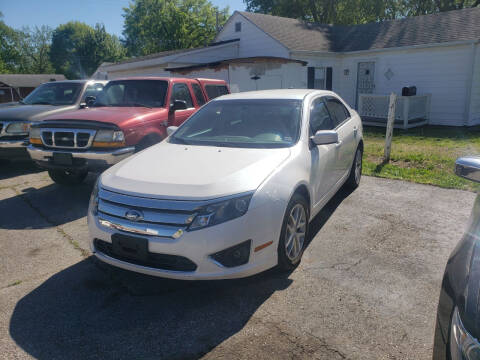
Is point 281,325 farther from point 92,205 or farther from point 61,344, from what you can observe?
point 92,205

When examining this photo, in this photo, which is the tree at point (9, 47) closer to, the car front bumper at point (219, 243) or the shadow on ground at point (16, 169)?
the shadow on ground at point (16, 169)

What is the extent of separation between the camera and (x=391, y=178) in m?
7.06

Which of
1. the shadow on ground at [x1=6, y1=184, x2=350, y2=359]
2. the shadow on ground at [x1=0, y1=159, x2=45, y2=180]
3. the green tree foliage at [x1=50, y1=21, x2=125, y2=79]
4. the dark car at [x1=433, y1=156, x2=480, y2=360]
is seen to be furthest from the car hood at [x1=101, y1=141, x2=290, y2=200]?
the green tree foliage at [x1=50, y1=21, x2=125, y2=79]

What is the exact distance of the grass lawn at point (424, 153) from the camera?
23.0 ft

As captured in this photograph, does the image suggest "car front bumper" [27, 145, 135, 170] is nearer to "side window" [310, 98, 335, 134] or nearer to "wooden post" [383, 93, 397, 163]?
"side window" [310, 98, 335, 134]

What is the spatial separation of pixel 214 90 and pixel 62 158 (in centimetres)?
362

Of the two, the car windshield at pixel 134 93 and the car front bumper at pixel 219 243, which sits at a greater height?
the car windshield at pixel 134 93

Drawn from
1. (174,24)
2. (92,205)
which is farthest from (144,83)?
(174,24)

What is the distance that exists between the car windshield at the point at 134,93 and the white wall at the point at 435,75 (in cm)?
1251

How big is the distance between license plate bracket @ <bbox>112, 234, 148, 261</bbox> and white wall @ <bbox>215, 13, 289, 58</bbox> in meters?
16.0

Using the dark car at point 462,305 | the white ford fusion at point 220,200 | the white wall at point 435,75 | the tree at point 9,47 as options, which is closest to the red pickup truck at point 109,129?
the white ford fusion at point 220,200

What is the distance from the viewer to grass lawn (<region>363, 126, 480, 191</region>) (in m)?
7.02

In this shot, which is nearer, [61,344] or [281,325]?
[61,344]

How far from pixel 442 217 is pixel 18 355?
16.4 feet
